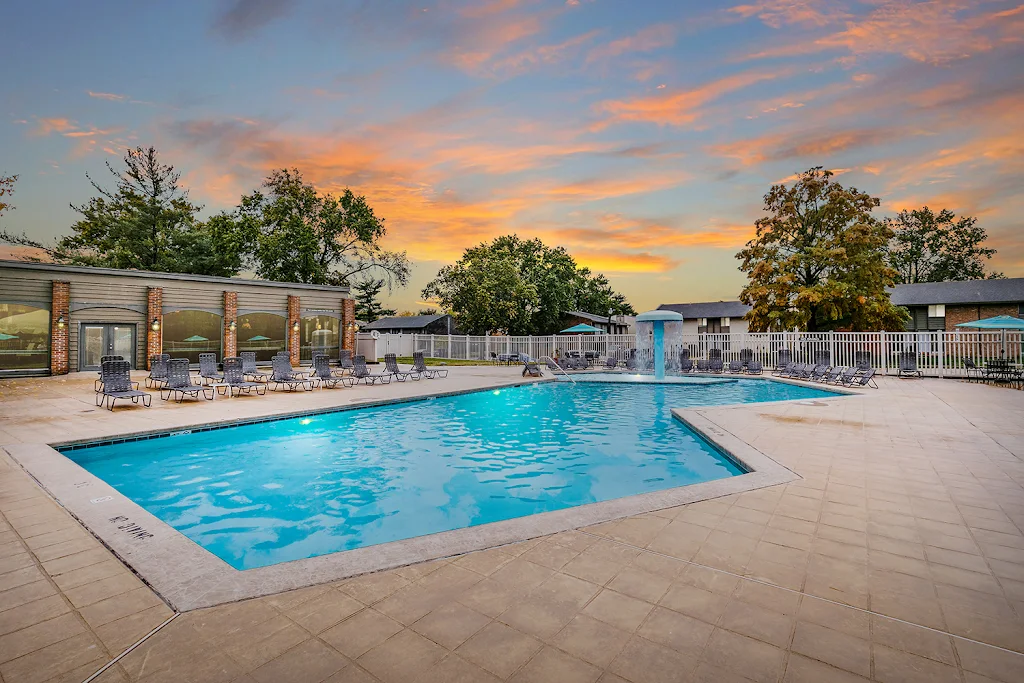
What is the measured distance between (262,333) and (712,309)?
3381 cm

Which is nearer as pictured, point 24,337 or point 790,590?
point 790,590

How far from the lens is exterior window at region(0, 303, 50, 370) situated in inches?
666

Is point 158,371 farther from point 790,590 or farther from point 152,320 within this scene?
point 790,590

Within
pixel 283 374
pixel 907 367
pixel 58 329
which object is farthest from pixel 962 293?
pixel 58 329

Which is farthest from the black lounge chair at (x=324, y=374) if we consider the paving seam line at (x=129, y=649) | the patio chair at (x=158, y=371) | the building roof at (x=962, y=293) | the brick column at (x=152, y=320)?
the building roof at (x=962, y=293)

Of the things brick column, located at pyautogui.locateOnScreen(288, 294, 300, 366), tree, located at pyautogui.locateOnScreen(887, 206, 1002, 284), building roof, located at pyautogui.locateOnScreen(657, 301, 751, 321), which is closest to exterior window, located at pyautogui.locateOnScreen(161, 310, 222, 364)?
brick column, located at pyautogui.locateOnScreen(288, 294, 300, 366)

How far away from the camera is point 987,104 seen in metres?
13.4

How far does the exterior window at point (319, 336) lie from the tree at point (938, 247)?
1799 inches

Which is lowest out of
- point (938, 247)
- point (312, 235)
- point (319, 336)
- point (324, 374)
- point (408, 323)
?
point (324, 374)

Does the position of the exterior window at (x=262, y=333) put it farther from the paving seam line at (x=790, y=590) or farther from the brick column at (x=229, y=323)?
the paving seam line at (x=790, y=590)

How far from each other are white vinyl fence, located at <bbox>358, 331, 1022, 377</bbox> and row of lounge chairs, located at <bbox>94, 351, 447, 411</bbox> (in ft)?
34.7

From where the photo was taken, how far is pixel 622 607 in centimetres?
255

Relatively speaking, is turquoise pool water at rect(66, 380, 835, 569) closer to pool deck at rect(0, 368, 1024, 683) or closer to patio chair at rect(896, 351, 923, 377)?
pool deck at rect(0, 368, 1024, 683)

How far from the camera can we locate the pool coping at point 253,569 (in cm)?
282
